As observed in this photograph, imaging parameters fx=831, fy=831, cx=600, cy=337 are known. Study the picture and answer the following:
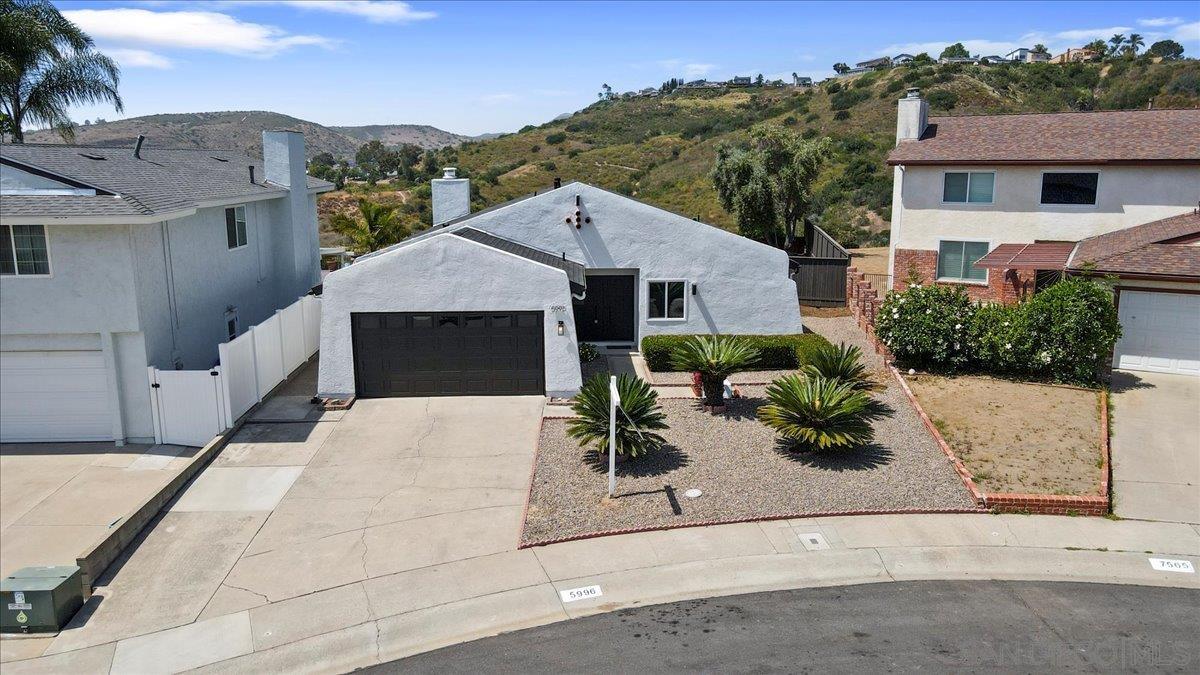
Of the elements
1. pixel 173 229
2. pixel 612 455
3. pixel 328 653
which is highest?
pixel 173 229

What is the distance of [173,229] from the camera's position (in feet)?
55.5

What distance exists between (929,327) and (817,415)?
583 cm

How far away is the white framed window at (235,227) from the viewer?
66.4 ft

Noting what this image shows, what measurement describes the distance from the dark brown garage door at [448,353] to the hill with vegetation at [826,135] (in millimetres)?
26549

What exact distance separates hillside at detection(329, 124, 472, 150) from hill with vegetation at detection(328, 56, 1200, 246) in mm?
95500

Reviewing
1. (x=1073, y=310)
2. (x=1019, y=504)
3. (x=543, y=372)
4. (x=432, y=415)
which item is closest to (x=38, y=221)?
(x=432, y=415)

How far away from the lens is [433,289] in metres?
17.7

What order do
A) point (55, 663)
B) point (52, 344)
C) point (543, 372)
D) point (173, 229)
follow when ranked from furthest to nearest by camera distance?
1. point (543, 372)
2. point (173, 229)
3. point (52, 344)
4. point (55, 663)

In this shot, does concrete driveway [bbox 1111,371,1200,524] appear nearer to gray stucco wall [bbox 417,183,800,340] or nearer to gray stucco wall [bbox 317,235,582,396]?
gray stucco wall [bbox 417,183,800,340]

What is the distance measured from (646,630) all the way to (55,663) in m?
6.76

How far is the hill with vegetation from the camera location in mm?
49250

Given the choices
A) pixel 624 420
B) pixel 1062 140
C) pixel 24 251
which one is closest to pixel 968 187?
pixel 1062 140

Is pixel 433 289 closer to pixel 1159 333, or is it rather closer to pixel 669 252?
pixel 669 252

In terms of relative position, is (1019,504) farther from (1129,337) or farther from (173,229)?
(173,229)
